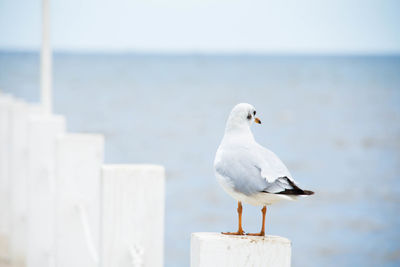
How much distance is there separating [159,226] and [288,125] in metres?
24.0

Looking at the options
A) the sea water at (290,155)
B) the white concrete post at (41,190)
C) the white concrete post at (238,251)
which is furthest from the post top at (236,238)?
the sea water at (290,155)

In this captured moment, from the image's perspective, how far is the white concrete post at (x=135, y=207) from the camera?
213 centimetres

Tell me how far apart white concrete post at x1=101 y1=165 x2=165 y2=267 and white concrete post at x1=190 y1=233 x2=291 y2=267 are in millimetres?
540

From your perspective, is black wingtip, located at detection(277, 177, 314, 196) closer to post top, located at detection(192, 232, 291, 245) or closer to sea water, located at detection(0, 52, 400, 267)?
post top, located at detection(192, 232, 291, 245)

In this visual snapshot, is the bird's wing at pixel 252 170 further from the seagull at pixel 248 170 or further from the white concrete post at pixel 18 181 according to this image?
the white concrete post at pixel 18 181

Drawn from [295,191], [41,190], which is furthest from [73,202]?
[295,191]

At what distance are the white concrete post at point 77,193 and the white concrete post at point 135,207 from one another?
1041mm

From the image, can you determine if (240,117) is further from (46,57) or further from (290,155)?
(290,155)

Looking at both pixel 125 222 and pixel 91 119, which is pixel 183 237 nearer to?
pixel 125 222

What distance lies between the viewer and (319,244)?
34.1ft

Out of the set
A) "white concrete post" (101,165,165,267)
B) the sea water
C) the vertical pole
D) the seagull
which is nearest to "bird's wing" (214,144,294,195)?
the seagull

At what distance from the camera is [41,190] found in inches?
160

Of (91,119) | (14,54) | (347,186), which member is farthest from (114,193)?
(14,54)

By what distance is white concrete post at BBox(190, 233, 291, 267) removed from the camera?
5.15 ft
